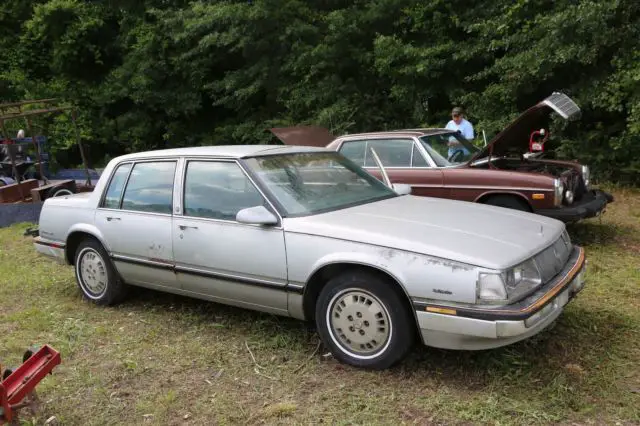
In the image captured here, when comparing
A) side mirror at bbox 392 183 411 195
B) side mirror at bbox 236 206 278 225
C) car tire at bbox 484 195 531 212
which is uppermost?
side mirror at bbox 236 206 278 225

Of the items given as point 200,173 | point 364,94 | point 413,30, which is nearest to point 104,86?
point 364,94

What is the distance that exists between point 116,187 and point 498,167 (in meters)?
4.69

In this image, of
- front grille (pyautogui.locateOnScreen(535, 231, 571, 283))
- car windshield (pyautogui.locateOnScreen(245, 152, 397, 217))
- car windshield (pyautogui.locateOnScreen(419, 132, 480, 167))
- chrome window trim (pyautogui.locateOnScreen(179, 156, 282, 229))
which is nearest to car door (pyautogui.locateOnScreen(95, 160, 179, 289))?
chrome window trim (pyautogui.locateOnScreen(179, 156, 282, 229))

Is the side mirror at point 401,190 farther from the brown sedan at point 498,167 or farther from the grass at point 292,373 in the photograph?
the brown sedan at point 498,167

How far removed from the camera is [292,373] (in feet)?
12.4

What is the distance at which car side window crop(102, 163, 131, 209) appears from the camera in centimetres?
515

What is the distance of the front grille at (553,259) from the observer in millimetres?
3548

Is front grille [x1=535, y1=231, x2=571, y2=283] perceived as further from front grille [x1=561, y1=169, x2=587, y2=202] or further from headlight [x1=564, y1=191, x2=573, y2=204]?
front grille [x1=561, y1=169, x2=587, y2=202]

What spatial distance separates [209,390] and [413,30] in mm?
12235

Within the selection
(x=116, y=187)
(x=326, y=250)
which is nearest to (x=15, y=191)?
(x=116, y=187)

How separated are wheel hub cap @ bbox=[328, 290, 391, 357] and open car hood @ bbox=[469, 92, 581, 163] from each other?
3.83 m

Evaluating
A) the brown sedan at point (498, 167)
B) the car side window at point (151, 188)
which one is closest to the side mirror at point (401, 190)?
the car side window at point (151, 188)

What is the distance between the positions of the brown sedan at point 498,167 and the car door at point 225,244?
3.48 m

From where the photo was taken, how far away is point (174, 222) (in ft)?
15.0
